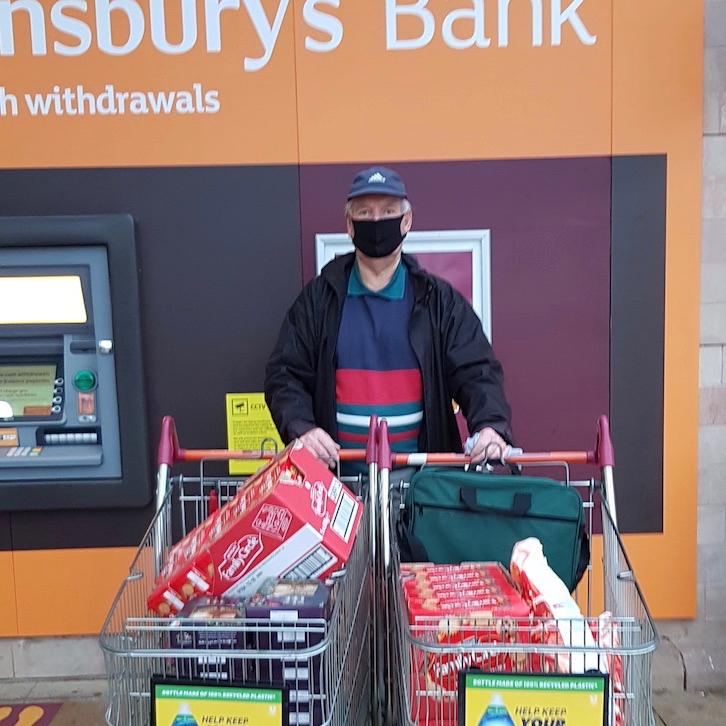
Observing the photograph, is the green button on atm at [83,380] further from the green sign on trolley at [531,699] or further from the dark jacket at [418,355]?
the green sign on trolley at [531,699]

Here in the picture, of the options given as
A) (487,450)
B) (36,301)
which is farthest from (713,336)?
(36,301)

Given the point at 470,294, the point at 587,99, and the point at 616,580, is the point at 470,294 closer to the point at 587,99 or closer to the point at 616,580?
the point at 587,99

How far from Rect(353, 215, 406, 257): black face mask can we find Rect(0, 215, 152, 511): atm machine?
97 centimetres

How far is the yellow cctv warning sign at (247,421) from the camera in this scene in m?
2.97

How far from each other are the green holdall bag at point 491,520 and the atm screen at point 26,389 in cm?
164

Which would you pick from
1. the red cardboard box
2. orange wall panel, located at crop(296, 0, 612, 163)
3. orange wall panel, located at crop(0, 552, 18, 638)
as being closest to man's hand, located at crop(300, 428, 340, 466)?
the red cardboard box

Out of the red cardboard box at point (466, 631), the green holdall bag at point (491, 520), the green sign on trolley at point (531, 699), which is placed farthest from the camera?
the green holdall bag at point (491, 520)

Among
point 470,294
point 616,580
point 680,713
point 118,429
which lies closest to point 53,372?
point 118,429

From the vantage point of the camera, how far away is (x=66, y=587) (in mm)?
3068

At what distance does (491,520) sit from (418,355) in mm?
642

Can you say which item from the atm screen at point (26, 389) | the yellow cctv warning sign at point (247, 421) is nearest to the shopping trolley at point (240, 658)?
the yellow cctv warning sign at point (247, 421)

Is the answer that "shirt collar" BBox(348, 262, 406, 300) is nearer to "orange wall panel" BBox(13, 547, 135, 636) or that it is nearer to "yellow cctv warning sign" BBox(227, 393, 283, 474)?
"yellow cctv warning sign" BBox(227, 393, 283, 474)

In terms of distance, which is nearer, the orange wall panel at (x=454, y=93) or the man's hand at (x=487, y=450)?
the man's hand at (x=487, y=450)

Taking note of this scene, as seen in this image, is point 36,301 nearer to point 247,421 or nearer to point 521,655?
point 247,421
